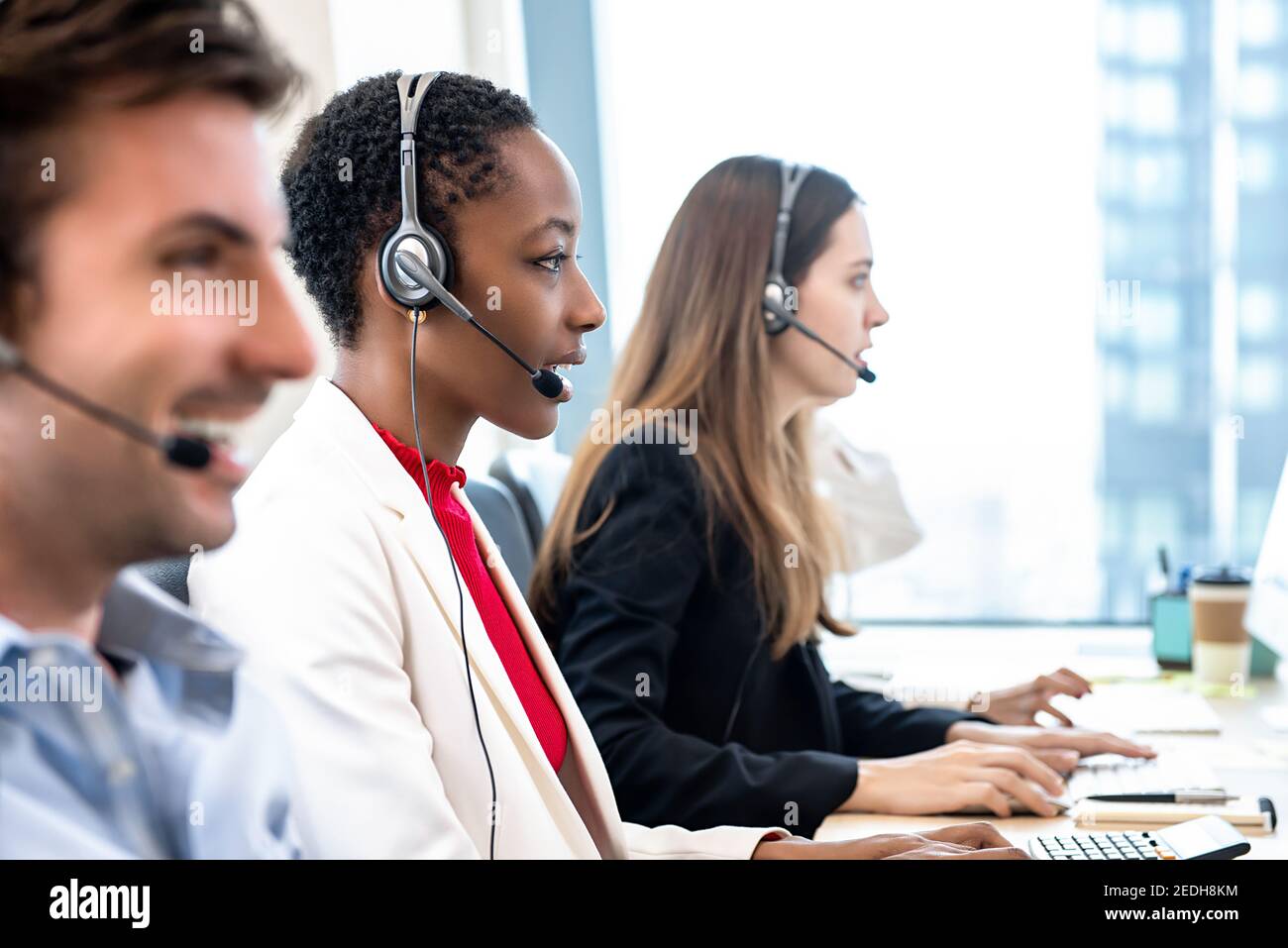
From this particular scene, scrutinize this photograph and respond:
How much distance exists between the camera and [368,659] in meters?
0.59

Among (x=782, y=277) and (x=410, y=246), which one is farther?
(x=782, y=277)

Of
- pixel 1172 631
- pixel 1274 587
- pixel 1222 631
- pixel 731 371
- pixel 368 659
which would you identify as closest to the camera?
pixel 368 659

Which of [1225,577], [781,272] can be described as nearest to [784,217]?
[781,272]

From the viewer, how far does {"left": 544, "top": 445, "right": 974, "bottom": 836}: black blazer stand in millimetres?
928

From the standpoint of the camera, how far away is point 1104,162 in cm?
185

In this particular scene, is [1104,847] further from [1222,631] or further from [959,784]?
[1222,631]

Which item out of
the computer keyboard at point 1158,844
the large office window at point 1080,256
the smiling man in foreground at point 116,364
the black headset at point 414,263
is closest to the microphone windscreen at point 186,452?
the smiling man in foreground at point 116,364

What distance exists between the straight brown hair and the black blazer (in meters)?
0.03

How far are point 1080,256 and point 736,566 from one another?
1.09m

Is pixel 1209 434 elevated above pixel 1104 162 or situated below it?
below

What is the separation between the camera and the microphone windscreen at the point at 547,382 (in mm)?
702

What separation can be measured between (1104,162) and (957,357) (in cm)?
40
